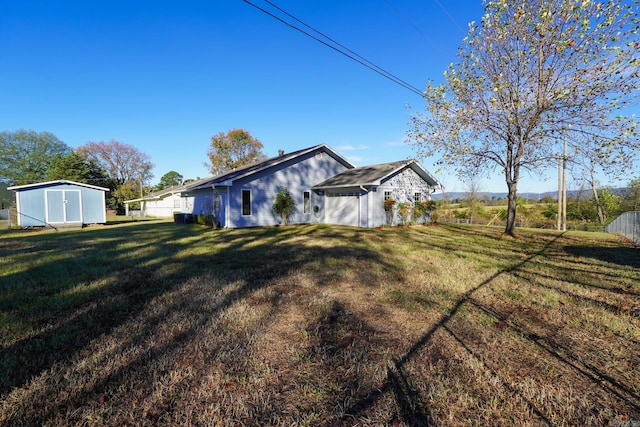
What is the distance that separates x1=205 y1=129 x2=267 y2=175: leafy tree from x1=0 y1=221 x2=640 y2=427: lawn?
136 feet

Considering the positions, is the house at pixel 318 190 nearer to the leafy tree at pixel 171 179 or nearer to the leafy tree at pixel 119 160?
the leafy tree at pixel 119 160

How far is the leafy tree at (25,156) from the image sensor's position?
42094 mm

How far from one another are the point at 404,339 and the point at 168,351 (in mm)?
2558

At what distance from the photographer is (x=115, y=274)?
20.6ft

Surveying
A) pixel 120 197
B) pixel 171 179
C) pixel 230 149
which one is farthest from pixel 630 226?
pixel 171 179

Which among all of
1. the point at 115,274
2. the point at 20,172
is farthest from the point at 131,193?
the point at 115,274

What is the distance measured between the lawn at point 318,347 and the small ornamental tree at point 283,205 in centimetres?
1079

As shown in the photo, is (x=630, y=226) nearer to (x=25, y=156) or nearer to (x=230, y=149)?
(x=230, y=149)

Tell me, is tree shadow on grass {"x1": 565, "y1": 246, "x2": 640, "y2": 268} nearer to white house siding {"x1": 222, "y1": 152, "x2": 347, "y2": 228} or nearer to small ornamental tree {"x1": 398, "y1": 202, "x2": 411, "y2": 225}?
small ornamental tree {"x1": 398, "y1": 202, "x2": 411, "y2": 225}

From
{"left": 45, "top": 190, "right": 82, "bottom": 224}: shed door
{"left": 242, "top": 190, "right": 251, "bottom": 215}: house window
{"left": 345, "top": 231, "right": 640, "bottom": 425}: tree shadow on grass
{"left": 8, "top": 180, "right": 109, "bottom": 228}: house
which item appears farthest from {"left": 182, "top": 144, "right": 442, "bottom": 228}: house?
{"left": 345, "top": 231, "right": 640, "bottom": 425}: tree shadow on grass

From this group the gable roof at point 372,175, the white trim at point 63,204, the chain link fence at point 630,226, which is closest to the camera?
the chain link fence at point 630,226

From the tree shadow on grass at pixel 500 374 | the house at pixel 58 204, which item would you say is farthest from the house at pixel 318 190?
the tree shadow on grass at pixel 500 374

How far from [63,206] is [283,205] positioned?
13860mm

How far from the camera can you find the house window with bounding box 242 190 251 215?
1669 centimetres
